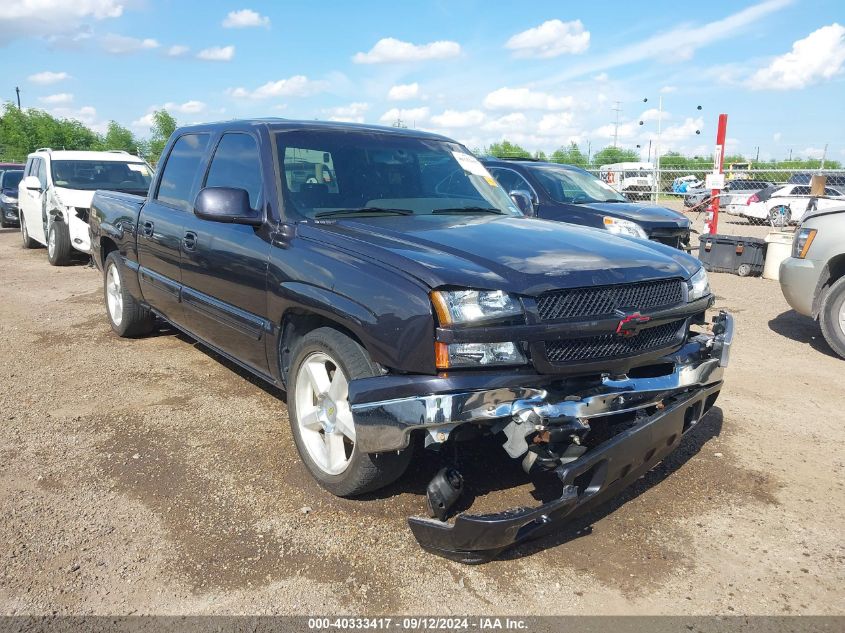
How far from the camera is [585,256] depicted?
3.17m

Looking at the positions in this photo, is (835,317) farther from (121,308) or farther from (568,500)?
(121,308)

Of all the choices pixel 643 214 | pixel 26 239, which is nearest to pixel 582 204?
pixel 643 214

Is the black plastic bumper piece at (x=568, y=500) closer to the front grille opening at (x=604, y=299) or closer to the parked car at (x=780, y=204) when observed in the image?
the front grille opening at (x=604, y=299)

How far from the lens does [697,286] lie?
354 centimetres

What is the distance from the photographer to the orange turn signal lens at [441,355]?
107 inches

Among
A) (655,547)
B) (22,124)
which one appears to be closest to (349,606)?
(655,547)

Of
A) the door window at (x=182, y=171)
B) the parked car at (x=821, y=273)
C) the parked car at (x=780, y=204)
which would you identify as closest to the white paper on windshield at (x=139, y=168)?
the door window at (x=182, y=171)

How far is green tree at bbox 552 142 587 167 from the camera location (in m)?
32.8

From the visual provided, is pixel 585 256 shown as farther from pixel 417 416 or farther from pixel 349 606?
pixel 349 606

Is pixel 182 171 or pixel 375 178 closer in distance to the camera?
pixel 375 178

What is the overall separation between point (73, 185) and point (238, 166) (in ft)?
27.8

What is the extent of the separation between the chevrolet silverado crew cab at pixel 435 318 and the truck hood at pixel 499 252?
0.5 inches

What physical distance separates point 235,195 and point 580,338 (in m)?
2.01

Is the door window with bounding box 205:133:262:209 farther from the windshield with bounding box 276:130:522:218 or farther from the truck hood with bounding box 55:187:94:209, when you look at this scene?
the truck hood with bounding box 55:187:94:209
